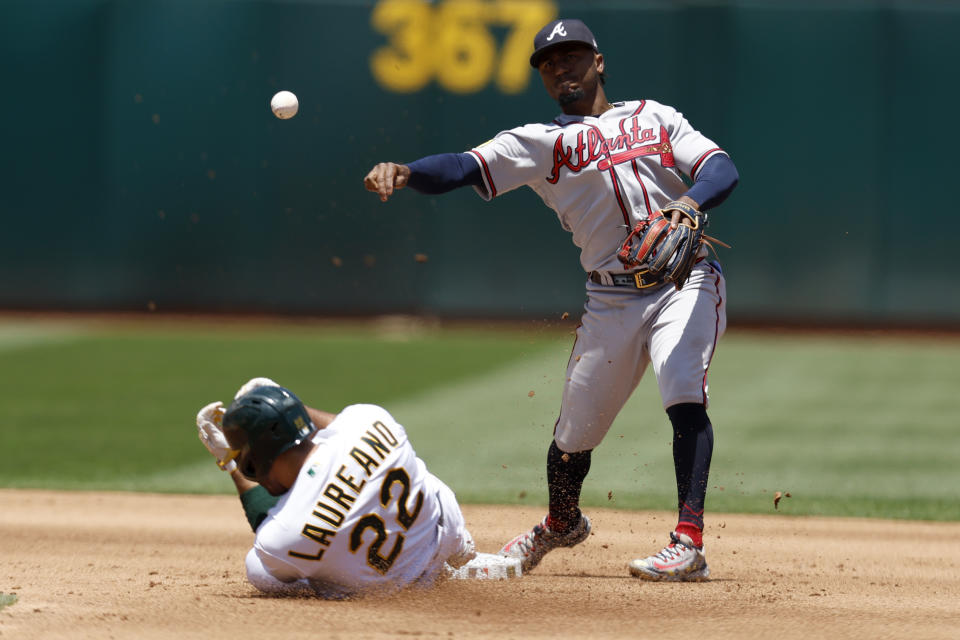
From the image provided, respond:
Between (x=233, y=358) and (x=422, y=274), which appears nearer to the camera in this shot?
(x=233, y=358)

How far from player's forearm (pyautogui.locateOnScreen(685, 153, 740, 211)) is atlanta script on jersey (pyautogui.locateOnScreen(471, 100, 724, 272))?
6cm

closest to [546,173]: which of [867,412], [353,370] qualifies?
[867,412]

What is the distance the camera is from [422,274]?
15.4m

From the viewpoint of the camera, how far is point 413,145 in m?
14.8

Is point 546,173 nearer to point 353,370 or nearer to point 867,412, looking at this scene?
point 867,412

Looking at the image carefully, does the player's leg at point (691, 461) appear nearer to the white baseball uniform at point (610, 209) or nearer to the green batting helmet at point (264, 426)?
the white baseball uniform at point (610, 209)

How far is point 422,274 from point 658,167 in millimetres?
10734

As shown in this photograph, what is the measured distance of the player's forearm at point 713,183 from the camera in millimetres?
4551

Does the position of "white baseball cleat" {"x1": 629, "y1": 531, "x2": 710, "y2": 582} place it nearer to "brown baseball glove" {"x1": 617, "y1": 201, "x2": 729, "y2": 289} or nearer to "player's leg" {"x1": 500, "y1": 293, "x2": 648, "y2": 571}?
"player's leg" {"x1": 500, "y1": 293, "x2": 648, "y2": 571}

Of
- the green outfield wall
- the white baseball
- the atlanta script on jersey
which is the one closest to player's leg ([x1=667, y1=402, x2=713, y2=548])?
the atlanta script on jersey

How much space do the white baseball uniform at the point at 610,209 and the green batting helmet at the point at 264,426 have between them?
134cm

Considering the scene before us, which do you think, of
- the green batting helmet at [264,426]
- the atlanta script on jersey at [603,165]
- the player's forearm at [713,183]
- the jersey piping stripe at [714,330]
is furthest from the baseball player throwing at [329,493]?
the player's forearm at [713,183]

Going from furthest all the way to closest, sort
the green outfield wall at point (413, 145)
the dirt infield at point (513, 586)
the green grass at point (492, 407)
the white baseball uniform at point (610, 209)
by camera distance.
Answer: the green outfield wall at point (413, 145) < the green grass at point (492, 407) < the white baseball uniform at point (610, 209) < the dirt infield at point (513, 586)

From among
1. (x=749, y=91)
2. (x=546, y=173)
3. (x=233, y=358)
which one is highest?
(x=749, y=91)
